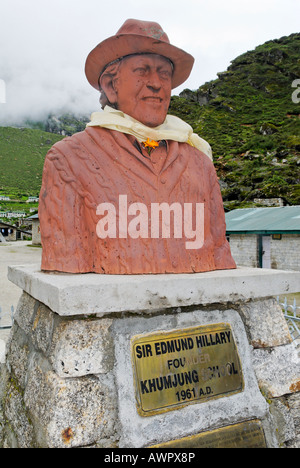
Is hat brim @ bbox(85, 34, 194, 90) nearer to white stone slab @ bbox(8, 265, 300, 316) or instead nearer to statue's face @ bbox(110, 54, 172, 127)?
statue's face @ bbox(110, 54, 172, 127)

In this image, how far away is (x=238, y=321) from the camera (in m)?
2.04

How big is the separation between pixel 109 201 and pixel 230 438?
149cm

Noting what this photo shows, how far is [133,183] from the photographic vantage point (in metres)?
2.21

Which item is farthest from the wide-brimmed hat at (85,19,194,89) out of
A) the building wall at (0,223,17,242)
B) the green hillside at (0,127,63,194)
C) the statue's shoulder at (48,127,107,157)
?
the green hillside at (0,127,63,194)

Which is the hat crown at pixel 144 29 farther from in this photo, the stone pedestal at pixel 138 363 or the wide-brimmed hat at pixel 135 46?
the stone pedestal at pixel 138 363

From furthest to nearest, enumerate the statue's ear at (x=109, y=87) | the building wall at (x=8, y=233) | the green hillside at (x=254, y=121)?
the building wall at (x=8, y=233) → the green hillside at (x=254, y=121) → the statue's ear at (x=109, y=87)

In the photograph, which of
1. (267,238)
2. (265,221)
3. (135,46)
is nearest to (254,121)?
(265,221)

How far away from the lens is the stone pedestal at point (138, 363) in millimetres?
1588

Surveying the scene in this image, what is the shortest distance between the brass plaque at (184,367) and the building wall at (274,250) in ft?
31.5

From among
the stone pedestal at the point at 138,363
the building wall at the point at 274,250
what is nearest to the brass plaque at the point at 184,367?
the stone pedestal at the point at 138,363

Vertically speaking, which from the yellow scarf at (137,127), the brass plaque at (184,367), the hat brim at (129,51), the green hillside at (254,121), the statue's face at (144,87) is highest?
the green hillside at (254,121)

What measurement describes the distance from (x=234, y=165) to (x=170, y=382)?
29.1 m
